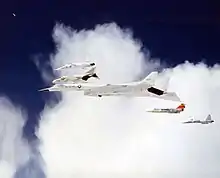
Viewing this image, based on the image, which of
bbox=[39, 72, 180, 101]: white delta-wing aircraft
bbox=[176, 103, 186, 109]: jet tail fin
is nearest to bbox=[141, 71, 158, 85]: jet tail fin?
bbox=[39, 72, 180, 101]: white delta-wing aircraft

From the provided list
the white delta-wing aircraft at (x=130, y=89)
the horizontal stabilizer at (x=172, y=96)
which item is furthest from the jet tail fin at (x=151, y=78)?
the horizontal stabilizer at (x=172, y=96)

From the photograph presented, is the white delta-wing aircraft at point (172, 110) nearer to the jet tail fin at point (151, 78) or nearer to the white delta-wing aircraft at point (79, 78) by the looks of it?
the jet tail fin at point (151, 78)

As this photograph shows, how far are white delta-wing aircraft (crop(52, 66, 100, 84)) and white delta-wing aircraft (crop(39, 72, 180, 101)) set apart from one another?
27 mm

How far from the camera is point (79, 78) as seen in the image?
317cm

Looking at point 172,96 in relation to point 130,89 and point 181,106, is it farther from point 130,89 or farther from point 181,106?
point 130,89

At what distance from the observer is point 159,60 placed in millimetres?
3143

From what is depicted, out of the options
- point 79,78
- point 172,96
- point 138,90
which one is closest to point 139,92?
point 138,90

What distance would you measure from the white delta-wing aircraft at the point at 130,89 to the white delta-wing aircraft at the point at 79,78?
0.03 m

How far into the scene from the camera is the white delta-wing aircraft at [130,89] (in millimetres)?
3117

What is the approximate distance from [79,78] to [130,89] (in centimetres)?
32

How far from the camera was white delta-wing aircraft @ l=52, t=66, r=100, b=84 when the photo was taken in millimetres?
3148

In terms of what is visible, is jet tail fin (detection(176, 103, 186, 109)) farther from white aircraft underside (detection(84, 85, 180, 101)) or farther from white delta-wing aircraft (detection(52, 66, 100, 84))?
white delta-wing aircraft (detection(52, 66, 100, 84))

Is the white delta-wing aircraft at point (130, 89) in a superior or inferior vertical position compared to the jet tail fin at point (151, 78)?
inferior

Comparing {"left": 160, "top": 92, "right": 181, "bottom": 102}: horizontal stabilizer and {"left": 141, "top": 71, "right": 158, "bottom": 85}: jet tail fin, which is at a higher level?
{"left": 141, "top": 71, "right": 158, "bottom": 85}: jet tail fin
